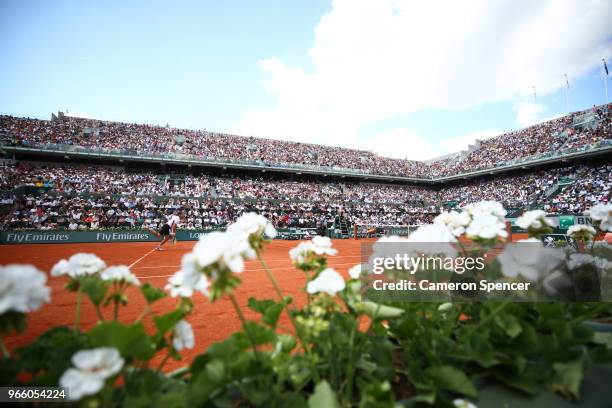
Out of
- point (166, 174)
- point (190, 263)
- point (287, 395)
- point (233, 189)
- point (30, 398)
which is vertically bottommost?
point (287, 395)

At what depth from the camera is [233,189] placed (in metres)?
33.0

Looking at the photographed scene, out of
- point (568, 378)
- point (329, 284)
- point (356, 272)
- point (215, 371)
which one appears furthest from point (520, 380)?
point (215, 371)

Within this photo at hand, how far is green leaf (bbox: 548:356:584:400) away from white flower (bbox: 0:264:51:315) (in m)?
2.05

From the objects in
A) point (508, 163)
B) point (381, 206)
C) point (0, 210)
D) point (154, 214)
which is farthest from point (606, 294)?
point (508, 163)

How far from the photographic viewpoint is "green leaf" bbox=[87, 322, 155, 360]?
1.01 meters

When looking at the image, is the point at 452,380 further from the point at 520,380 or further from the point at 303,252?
the point at 303,252

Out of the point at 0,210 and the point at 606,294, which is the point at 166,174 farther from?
the point at 606,294

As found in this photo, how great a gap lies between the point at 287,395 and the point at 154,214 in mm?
27001

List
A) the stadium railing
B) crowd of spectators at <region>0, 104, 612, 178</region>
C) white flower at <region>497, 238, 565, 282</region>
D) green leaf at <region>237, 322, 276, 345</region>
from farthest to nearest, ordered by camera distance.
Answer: crowd of spectators at <region>0, 104, 612, 178</region> → the stadium railing → white flower at <region>497, 238, 565, 282</region> → green leaf at <region>237, 322, 276, 345</region>

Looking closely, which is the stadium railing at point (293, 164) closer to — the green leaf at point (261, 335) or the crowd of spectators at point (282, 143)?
the crowd of spectators at point (282, 143)

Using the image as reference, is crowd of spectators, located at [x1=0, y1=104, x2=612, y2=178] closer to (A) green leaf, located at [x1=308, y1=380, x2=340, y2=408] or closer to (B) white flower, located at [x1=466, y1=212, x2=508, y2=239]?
(B) white flower, located at [x1=466, y1=212, x2=508, y2=239]

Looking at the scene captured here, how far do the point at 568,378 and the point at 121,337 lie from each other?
6.12ft

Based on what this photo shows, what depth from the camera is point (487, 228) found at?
5.15 ft

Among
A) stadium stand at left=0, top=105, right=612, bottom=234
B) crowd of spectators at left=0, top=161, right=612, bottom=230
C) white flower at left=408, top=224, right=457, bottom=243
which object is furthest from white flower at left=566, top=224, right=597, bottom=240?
stadium stand at left=0, top=105, right=612, bottom=234
